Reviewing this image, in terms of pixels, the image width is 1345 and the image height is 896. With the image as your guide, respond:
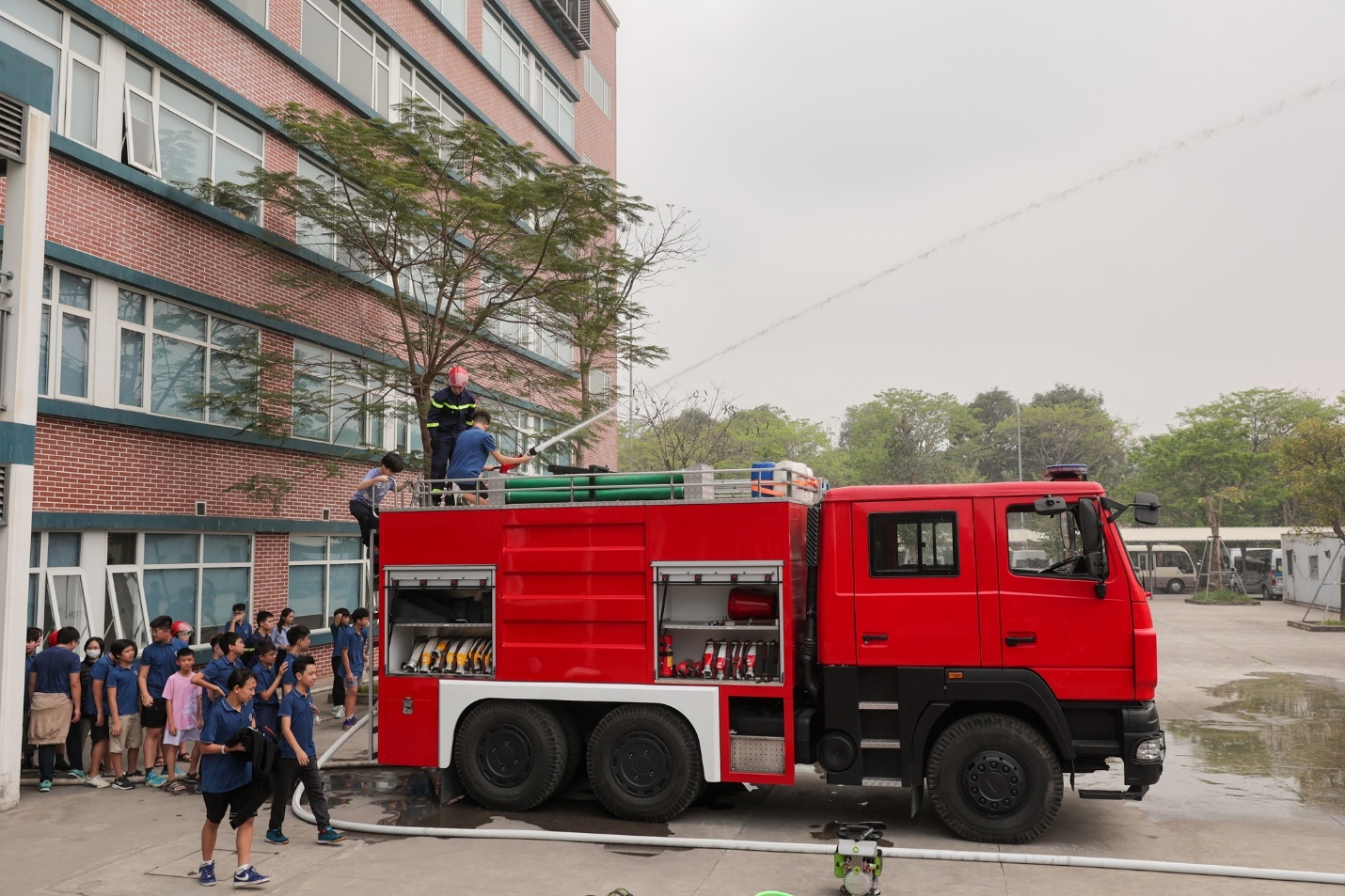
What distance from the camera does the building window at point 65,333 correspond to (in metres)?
13.3

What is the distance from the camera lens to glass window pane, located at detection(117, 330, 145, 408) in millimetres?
14609

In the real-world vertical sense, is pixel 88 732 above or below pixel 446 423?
below

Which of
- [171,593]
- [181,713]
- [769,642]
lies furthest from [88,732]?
[769,642]

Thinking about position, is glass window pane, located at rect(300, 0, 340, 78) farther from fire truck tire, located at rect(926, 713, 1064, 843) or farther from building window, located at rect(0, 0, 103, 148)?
fire truck tire, located at rect(926, 713, 1064, 843)

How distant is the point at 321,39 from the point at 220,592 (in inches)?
432

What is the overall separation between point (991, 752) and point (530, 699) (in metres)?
4.15

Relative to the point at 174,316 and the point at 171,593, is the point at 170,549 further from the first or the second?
the point at 174,316

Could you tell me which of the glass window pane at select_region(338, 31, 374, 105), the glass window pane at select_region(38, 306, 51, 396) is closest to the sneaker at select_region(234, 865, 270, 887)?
the glass window pane at select_region(38, 306, 51, 396)

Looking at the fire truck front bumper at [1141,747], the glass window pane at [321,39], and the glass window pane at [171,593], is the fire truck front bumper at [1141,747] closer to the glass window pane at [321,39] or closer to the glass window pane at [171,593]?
the glass window pane at [171,593]

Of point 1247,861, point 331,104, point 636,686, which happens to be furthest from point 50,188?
point 1247,861

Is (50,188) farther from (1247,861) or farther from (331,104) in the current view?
(1247,861)

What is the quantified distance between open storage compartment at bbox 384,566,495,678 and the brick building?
6076 mm

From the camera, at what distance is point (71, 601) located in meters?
13.4

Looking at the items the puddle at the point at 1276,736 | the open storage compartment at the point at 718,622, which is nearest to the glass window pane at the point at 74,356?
the open storage compartment at the point at 718,622
